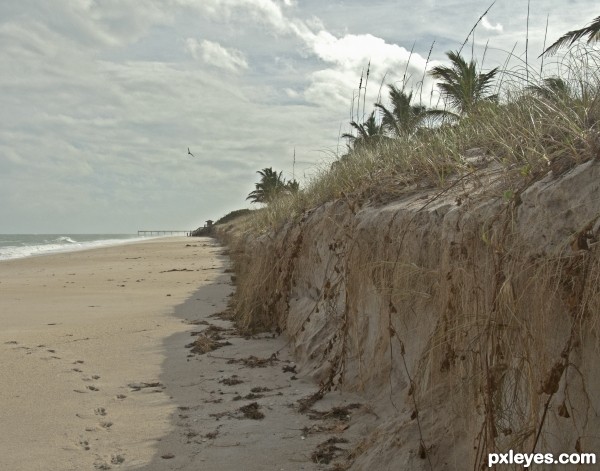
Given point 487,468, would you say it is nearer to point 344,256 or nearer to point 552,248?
point 552,248

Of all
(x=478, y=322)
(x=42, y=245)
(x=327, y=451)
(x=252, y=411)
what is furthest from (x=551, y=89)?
(x=42, y=245)

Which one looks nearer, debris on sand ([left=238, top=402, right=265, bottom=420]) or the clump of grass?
the clump of grass

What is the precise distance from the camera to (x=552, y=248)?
7.57 feet

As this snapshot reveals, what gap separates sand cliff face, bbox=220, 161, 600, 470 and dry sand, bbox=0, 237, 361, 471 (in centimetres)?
60

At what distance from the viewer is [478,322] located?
2529 mm

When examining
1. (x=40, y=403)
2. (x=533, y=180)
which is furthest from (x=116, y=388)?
(x=533, y=180)

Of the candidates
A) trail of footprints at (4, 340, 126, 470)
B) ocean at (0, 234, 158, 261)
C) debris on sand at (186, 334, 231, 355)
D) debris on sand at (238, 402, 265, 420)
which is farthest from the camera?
ocean at (0, 234, 158, 261)

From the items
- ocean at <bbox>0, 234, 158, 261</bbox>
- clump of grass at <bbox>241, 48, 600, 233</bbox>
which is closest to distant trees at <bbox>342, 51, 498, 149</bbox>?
clump of grass at <bbox>241, 48, 600, 233</bbox>

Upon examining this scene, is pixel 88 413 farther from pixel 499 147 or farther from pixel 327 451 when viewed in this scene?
pixel 499 147

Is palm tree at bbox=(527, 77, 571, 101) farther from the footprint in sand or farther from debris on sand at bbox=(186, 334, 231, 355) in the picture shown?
debris on sand at bbox=(186, 334, 231, 355)

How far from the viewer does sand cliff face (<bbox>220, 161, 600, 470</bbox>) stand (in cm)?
215

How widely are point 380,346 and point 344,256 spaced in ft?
3.40

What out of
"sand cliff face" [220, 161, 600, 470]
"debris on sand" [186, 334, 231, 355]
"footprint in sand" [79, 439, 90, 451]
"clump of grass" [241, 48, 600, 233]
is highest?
"clump of grass" [241, 48, 600, 233]

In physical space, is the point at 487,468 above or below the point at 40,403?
above
